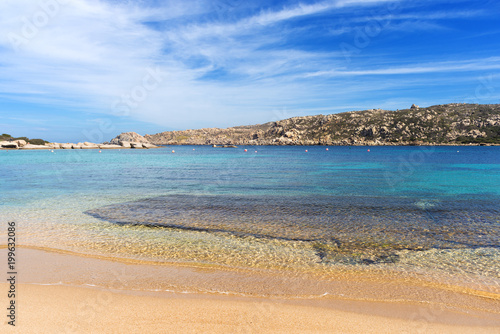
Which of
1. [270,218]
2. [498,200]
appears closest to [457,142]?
[498,200]

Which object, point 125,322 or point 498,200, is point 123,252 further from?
point 498,200

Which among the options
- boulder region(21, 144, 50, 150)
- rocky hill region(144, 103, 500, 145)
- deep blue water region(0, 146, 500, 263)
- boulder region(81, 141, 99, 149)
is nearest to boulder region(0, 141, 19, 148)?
boulder region(21, 144, 50, 150)

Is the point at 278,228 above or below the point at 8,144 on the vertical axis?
below

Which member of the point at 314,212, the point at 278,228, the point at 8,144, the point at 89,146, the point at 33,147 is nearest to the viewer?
the point at 278,228

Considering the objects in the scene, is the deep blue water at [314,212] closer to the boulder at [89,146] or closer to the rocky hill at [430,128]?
the boulder at [89,146]

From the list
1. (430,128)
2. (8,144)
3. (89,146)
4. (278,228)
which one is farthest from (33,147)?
(430,128)

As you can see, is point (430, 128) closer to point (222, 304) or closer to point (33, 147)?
point (222, 304)

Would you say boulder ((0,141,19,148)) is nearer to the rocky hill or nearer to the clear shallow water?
the clear shallow water

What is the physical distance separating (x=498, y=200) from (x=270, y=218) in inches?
604

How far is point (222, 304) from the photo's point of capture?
19.2 ft

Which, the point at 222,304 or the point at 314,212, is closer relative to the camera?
the point at 222,304

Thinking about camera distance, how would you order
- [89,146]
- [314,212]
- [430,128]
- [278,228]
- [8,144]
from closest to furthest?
[278,228] → [314,212] → [8,144] → [89,146] → [430,128]

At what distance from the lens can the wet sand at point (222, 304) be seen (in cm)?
508

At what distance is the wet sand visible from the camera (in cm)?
508
